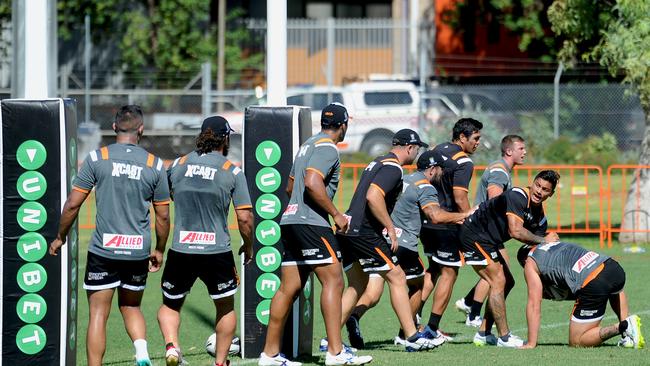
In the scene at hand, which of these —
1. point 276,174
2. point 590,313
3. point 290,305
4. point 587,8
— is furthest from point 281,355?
point 587,8

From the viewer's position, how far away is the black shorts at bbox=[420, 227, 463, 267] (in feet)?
37.6

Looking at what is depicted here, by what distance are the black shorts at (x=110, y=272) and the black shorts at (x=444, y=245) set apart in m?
3.44

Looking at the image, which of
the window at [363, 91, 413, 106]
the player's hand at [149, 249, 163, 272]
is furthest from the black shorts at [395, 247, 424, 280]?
the window at [363, 91, 413, 106]

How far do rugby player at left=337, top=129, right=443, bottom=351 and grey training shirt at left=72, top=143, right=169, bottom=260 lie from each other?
1877 mm

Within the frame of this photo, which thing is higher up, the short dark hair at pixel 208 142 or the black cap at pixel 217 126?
the black cap at pixel 217 126

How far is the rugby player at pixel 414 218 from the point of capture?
11.0m

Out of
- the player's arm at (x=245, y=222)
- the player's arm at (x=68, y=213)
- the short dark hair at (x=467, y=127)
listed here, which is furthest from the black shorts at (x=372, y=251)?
the player's arm at (x=68, y=213)

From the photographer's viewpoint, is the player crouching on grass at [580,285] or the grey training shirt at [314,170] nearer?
the grey training shirt at [314,170]

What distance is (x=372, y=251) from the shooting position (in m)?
10.2

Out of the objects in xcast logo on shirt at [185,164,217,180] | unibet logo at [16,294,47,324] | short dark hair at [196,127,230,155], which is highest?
short dark hair at [196,127,230,155]

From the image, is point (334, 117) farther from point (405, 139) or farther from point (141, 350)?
point (141, 350)

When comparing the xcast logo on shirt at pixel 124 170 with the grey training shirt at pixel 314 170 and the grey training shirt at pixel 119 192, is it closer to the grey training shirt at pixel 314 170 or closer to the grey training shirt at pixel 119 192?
the grey training shirt at pixel 119 192

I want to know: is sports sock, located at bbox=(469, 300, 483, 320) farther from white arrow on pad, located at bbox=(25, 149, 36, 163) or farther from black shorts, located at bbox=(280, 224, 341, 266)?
white arrow on pad, located at bbox=(25, 149, 36, 163)

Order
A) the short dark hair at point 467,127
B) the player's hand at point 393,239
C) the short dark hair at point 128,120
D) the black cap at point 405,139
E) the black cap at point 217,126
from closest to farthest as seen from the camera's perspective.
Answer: the short dark hair at point 128,120
the black cap at point 217,126
the player's hand at point 393,239
the black cap at point 405,139
the short dark hair at point 467,127
